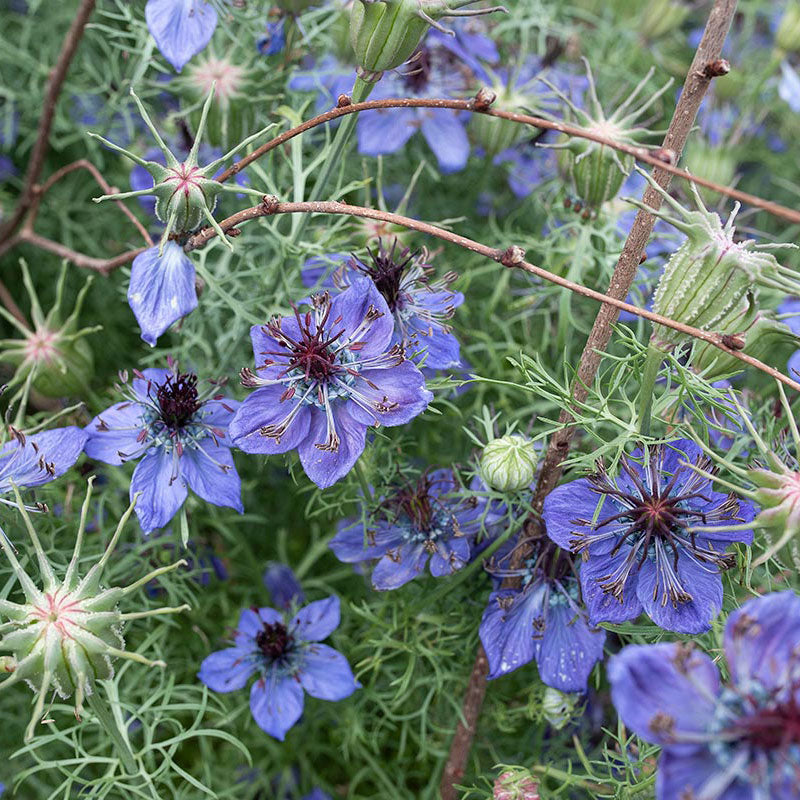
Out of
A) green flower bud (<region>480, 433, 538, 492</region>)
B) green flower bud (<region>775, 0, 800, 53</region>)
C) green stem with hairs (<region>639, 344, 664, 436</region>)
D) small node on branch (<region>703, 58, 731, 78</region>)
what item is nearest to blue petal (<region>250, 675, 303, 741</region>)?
green flower bud (<region>480, 433, 538, 492</region>)

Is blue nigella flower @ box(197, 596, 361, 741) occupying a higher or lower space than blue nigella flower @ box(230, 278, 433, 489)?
lower

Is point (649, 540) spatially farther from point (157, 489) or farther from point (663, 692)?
point (157, 489)

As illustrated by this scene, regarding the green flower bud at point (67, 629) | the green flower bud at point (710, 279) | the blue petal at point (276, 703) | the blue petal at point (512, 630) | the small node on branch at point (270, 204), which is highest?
the green flower bud at point (710, 279)

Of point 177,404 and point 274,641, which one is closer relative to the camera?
point 177,404

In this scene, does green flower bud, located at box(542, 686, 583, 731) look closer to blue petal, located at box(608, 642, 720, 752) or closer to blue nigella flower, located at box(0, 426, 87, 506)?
blue petal, located at box(608, 642, 720, 752)

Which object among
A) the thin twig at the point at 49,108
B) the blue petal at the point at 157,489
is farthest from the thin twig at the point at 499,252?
the thin twig at the point at 49,108

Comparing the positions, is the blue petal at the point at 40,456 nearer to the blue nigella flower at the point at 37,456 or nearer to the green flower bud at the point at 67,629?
the blue nigella flower at the point at 37,456

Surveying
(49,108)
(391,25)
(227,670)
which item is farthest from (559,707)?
(49,108)
